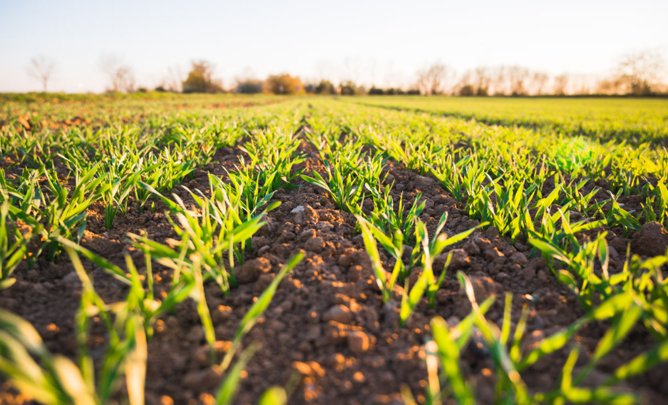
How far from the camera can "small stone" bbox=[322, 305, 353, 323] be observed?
1.19m

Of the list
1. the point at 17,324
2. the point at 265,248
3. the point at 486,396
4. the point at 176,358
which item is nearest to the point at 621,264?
the point at 486,396

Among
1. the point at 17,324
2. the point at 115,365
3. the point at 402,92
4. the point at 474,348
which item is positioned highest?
the point at 402,92

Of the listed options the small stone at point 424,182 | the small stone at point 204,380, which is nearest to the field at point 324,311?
the small stone at point 204,380

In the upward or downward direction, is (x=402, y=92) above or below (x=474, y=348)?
above

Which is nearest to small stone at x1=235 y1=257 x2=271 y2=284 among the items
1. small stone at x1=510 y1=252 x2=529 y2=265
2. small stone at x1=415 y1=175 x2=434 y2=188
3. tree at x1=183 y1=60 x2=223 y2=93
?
small stone at x1=510 y1=252 x2=529 y2=265

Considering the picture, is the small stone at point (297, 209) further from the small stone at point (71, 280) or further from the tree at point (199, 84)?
the tree at point (199, 84)

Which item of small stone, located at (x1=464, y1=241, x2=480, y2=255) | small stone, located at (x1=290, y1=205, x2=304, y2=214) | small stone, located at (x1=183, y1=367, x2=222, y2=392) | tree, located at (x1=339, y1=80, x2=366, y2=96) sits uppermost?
tree, located at (x1=339, y1=80, x2=366, y2=96)

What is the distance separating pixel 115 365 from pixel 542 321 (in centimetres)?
126

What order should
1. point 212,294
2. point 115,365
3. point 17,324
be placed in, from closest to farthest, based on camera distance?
point 17,324, point 115,365, point 212,294

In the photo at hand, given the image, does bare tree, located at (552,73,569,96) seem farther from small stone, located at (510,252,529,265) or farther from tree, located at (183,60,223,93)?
small stone, located at (510,252,529,265)

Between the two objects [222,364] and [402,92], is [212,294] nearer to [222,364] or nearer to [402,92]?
[222,364]

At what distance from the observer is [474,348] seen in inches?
43.6

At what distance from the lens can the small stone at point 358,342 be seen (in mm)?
1090

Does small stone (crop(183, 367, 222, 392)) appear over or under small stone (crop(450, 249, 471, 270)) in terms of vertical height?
under
